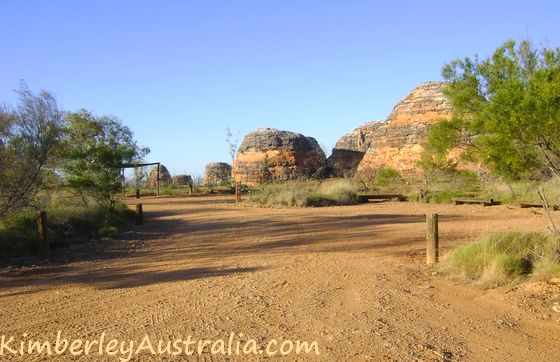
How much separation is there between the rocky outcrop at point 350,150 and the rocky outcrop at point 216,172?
11549 millimetres

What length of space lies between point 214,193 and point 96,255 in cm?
2852

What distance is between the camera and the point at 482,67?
10109 mm

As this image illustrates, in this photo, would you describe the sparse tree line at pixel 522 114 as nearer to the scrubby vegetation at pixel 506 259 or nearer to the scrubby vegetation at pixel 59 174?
the scrubby vegetation at pixel 506 259

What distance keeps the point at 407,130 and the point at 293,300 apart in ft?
106

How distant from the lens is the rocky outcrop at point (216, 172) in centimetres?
5425

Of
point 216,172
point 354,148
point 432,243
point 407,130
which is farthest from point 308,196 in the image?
point 216,172

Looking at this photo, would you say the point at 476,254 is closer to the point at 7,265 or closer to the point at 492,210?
the point at 7,265

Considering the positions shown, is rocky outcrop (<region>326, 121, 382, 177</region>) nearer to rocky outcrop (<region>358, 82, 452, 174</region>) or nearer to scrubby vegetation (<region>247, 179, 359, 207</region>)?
rocky outcrop (<region>358, 82, 452, 174</region>)

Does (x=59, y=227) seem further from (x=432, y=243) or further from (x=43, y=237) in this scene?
(x=432, y=243)

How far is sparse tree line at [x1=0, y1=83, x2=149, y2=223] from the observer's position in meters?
11.8

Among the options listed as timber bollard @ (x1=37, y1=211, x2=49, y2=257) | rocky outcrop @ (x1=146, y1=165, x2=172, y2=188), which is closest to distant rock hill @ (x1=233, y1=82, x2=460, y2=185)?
rocky outcrop @ (x1=146, y1=165, x2=172, y2=188)

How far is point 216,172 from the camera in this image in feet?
182

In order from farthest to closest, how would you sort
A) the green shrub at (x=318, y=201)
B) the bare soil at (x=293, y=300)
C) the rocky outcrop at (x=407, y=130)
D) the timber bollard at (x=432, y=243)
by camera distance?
1. the rocky outcrop at (x=407, y=130)
2. the green shrub at (x=318, y=201)
3. the timber bollard at (x=432, y=243)
4. the bare soil at (x=293, y=300)

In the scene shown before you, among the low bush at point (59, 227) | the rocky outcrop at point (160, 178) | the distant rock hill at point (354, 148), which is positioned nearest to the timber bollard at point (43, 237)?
the low bush at point (59, 227)
